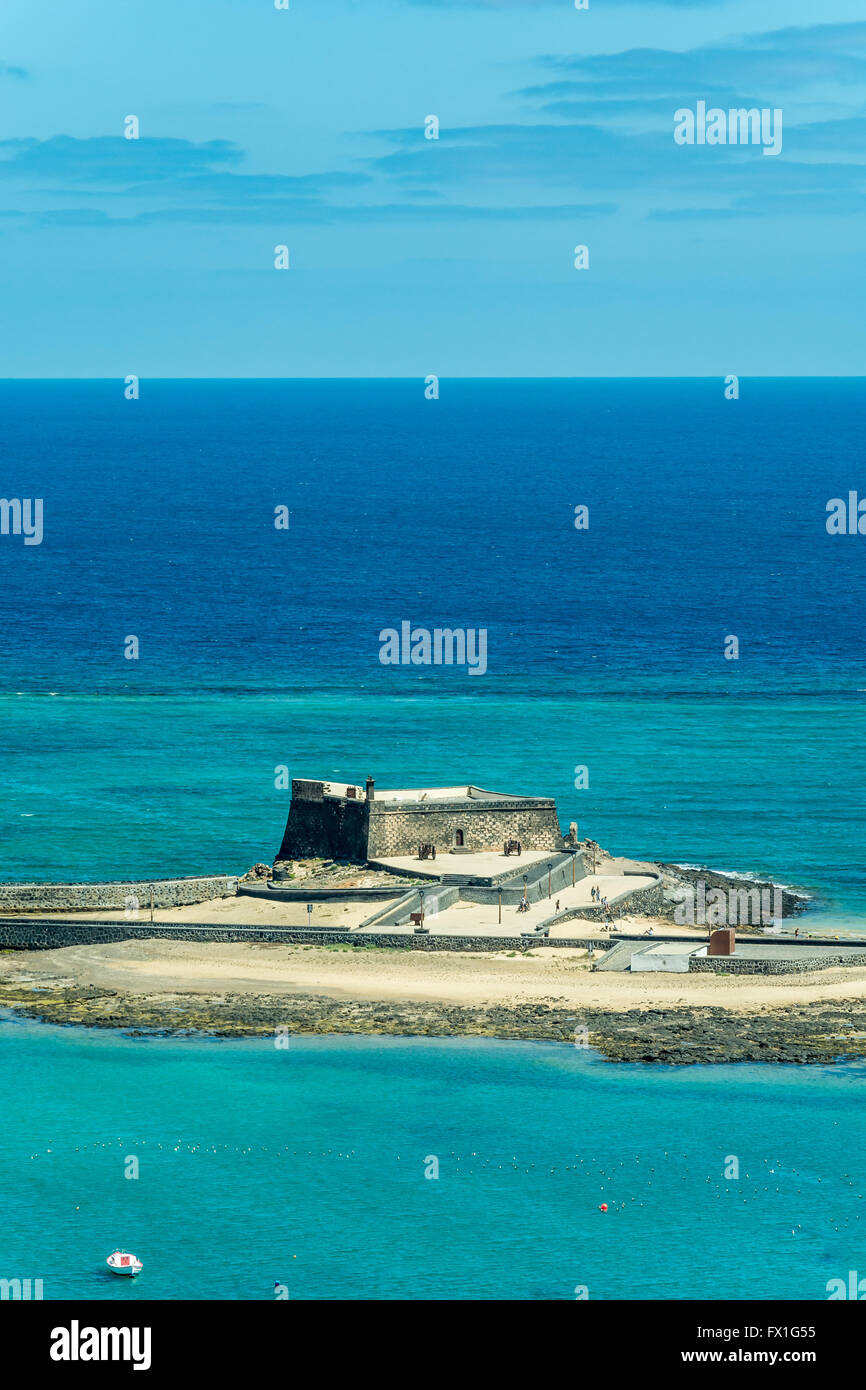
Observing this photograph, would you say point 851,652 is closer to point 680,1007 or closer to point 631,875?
point 631,875

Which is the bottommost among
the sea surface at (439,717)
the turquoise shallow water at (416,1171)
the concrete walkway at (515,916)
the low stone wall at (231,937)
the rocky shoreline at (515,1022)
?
the turquoise shallow water at (416,1171)

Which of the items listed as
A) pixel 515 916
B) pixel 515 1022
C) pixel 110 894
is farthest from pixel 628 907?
pixel 110 894

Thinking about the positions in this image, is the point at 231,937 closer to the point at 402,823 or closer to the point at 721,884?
the point at 402,823

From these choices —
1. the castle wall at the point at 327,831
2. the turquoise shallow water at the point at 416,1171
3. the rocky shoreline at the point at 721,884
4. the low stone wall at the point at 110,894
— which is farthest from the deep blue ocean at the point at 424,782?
the low stone wall at the point at 110,894

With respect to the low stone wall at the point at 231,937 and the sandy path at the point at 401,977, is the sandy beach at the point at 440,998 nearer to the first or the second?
the sandy path at the point at 401,977

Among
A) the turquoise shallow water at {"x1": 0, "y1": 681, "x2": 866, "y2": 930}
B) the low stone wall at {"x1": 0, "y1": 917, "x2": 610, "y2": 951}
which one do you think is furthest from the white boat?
the turquoise shallow water at {"x1": 0, "y1": 681, "x2": 866, "y2": 930}
